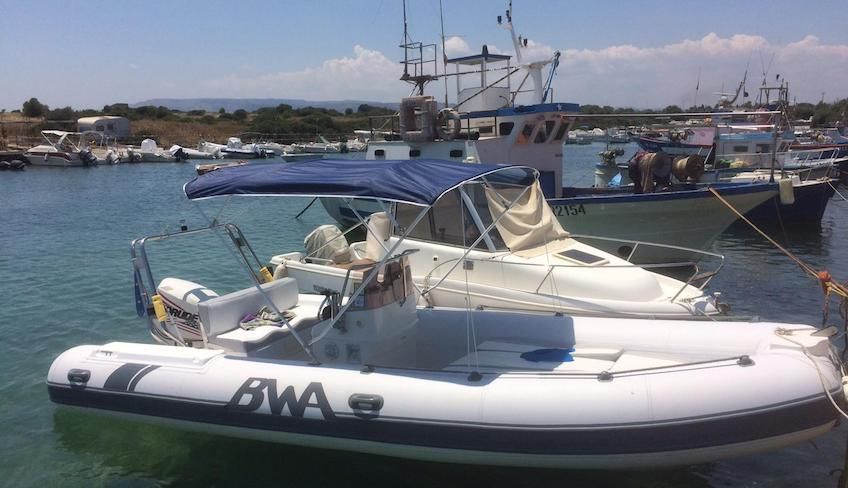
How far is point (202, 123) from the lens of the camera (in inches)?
3226

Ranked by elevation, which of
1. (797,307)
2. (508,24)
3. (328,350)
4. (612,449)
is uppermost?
(508,24)

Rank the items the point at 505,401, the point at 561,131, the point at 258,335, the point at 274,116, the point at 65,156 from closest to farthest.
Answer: the point at 505,401 < the point at 258,335 < the point at 561,131 < the point at 65,156 < the point at 274,116

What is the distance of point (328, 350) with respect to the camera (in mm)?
6371

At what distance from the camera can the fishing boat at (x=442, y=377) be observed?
16.9 ft

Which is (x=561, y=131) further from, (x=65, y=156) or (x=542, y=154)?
(x=65, y=156)

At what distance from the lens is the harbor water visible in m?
6.20

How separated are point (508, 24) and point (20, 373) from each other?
12.5 metres

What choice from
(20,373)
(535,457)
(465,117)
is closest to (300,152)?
(465,117)

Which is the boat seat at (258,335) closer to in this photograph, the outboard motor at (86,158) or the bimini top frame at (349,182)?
the bimini top frame at (349,182)

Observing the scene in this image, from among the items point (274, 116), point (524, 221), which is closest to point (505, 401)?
point (524, 221)

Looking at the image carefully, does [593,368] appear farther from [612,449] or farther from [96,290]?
[96,290]

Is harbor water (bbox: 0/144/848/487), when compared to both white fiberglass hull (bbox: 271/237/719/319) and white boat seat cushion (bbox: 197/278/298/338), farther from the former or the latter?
white fiberglass hull (bbox: 271/237/719/319)

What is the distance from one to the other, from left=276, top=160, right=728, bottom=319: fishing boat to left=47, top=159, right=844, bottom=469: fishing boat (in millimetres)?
1314

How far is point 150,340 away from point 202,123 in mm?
77714
